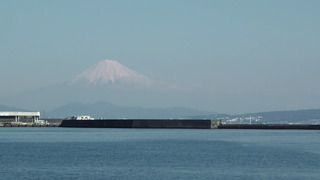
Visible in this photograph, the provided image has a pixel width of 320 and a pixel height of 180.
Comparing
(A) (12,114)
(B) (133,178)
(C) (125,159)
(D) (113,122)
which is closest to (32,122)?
(A) (12,114)

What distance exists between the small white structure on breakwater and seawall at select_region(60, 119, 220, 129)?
32.9ft

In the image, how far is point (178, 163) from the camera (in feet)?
217

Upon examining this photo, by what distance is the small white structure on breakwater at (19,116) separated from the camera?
18025 cm

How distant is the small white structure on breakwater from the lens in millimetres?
180250

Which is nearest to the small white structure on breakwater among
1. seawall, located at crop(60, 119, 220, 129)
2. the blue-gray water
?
seawall, located at crop(60, 119, 220, 129)

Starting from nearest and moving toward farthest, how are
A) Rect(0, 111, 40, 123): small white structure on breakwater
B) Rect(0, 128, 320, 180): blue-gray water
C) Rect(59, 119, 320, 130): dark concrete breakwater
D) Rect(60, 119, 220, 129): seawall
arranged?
Rect(0, 128, 320, 180): blue-gray water, Rect(60, 119, 220, 129): seawall, Rect(59, 119, 320, 130): dark concrete breakwater, Rect(0, 111, 40, 123): small white structure on breakwater

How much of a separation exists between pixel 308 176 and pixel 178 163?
41.7 feet

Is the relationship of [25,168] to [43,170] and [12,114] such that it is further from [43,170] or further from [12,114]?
[12,114]

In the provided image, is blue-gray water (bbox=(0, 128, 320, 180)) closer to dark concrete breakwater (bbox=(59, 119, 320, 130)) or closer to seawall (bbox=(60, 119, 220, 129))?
seawall (bbox=(60, 119, 220, 129))

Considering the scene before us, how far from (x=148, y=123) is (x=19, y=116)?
28.9 meters

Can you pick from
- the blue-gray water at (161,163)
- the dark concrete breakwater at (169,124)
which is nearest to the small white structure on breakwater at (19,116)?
the dark concrete breakwater at (169,124)

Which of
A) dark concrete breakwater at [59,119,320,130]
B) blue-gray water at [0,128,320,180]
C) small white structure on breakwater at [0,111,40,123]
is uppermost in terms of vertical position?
small white structure on breakwater at [0,111,40,123]

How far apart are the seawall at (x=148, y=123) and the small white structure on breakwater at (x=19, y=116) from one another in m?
10.0

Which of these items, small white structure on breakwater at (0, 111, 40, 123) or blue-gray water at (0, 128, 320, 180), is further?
small white structure on breakwater at (0, 111, 40, 123)
